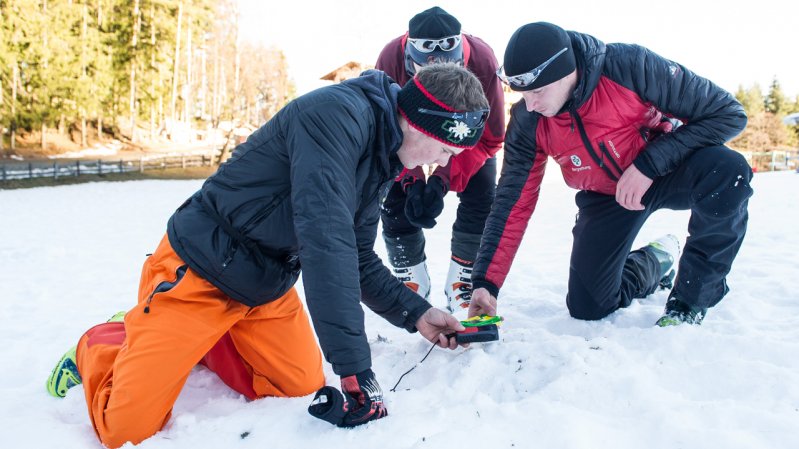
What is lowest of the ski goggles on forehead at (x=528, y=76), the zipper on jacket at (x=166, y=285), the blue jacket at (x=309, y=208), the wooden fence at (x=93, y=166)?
the wooden fence at (x=93, y=166)

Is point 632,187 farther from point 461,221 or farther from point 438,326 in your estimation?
point 461,221

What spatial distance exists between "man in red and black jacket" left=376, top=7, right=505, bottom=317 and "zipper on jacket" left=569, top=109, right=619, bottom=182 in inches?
31.7

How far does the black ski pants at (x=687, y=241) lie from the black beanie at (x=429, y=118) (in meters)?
1.30

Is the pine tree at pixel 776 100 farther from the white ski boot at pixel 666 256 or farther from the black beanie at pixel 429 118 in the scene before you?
the black beanie at pixel 429 118

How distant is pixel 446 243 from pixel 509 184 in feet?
14.6

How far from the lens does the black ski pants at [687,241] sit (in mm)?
2611

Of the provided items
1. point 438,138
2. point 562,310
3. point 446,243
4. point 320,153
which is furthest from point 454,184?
point 446,243

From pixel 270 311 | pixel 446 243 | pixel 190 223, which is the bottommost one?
pixel 446 243

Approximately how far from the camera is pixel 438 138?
2.17m

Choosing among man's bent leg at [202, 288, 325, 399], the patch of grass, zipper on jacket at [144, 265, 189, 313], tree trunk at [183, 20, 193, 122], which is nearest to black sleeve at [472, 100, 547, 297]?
man's bent leg at [202, 288, 325, 399]

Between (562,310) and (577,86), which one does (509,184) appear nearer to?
(577,86)

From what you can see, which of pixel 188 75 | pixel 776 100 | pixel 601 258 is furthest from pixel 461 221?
pixel 776 100

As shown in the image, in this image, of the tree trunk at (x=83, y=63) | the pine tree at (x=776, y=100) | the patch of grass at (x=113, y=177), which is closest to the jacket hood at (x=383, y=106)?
the patch of grass at (x=113, y=177)

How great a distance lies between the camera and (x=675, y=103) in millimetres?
2646
